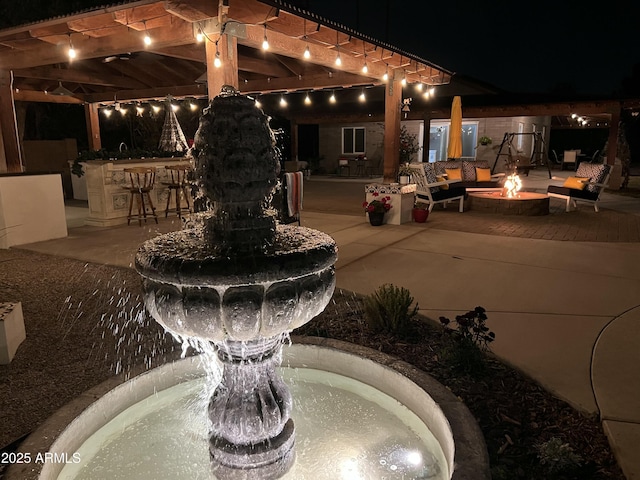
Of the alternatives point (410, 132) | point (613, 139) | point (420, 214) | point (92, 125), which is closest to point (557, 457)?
point (420, 214)

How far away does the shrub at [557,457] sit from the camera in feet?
7.05

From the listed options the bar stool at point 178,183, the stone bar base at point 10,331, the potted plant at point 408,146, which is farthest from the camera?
the potted plant at point 408,146

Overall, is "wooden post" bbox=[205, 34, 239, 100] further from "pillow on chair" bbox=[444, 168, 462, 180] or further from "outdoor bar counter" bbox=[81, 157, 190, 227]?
"pillow on chair" bbox=[444, 168, 462, 180]

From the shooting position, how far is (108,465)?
8.19ft

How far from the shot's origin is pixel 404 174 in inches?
368

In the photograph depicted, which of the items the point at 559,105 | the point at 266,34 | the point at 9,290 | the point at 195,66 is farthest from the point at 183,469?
the point at 559,105

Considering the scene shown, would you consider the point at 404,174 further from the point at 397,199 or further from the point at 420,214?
the point at 420,214

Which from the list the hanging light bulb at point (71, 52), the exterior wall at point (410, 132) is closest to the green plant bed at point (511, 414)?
the hanging light bulb at point (71, 52)

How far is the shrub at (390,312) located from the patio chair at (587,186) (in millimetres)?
8055

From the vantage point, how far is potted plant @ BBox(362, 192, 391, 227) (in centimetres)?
862

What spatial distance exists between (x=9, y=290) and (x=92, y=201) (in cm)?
442

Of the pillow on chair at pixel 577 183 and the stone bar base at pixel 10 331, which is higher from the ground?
the pillow on chair at pixel 577 183

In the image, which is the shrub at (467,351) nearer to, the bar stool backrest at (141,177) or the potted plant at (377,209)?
the potted plant at (377,209)

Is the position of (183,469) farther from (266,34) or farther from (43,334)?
(266,34)
